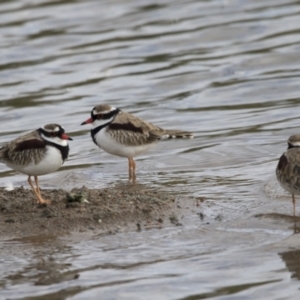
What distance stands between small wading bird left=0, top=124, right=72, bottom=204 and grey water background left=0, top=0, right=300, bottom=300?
3.55ft

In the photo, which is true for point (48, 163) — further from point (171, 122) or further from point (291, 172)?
point (171, 122)

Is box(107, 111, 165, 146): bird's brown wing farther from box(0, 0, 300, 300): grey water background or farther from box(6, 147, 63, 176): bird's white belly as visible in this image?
box(6, 147, 63, 176): bird's white belly

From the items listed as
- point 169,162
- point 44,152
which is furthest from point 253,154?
point 44,152

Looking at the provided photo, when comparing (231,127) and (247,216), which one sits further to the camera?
(231,127)

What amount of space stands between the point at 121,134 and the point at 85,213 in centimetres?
255

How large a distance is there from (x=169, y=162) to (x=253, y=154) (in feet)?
3.83

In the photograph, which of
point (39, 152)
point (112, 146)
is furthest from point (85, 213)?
point (112, 146)

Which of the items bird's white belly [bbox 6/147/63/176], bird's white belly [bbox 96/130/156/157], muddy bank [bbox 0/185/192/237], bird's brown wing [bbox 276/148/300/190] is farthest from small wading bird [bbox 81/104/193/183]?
bird's brown wing [bbox 276/148/300/190]

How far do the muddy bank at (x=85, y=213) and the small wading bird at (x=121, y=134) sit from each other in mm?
1784

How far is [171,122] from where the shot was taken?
14250 mm

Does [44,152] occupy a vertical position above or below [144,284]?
above

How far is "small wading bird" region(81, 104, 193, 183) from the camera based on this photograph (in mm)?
11031

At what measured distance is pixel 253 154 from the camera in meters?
12.0

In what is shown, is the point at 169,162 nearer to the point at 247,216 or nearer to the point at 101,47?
the point at 247,216
